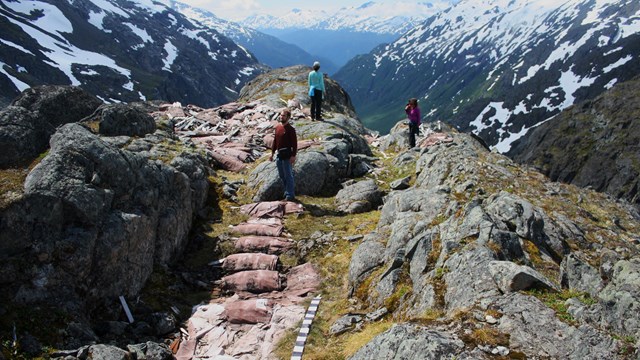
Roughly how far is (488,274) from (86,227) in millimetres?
10689

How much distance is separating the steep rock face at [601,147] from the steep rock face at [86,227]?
17436 centimetres

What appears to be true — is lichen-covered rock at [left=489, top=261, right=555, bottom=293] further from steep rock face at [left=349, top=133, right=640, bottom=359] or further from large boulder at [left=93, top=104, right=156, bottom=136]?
large boulder at [left=93, top=104, right=156, bottom=136]

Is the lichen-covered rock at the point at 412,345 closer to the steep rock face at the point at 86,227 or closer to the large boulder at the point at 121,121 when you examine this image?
the steep rock face at the point at 86,227

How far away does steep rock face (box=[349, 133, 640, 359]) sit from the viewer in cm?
826

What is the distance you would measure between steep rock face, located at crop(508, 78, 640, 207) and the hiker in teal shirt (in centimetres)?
15763

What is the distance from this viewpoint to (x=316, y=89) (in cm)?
3070

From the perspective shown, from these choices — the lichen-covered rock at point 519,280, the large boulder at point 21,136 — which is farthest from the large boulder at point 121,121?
the lichen-covered rock at point 519,280

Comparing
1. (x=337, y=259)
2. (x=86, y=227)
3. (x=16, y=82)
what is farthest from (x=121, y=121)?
(x=16, y=82)

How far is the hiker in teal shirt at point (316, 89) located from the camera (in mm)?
29781

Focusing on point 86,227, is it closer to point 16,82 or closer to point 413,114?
point 413,114

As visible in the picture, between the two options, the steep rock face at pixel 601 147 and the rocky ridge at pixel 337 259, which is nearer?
the rocky ridge at pixel 337 259

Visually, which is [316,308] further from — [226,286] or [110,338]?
[110,338]

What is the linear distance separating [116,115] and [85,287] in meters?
11.1

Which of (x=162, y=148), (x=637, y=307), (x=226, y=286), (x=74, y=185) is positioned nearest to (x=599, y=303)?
(x=637, y=307)
